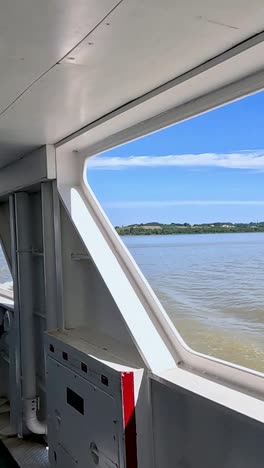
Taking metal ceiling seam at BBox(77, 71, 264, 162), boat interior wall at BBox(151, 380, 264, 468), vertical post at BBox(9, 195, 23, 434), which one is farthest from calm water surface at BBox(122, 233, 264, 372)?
vertical post at BBox(9, 195, 23, 434)

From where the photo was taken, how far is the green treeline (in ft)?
5.79

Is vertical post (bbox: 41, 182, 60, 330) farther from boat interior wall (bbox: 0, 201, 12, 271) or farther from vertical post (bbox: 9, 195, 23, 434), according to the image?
boat interior wall (bbox: 0, 201, 12, 271)

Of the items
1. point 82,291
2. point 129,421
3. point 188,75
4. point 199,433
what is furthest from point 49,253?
point 188,75

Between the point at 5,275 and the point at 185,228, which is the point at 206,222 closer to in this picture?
the point at 185,228

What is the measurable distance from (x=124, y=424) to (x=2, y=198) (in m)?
2.65

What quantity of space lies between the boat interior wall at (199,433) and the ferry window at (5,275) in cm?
284

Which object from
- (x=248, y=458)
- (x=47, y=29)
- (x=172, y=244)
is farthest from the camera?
(x=172, y=244)

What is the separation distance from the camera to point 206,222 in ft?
6.46

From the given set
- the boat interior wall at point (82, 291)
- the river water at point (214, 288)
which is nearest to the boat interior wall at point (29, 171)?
the boat interior wall at point (82, 291)

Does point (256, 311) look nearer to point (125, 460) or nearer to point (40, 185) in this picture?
point (125, 460)

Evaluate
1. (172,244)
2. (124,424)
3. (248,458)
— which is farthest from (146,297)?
(248,458)

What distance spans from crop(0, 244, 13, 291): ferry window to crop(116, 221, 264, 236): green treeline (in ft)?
7.45

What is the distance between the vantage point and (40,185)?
10.6 feet

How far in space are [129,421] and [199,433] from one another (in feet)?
Answer: 0.99
